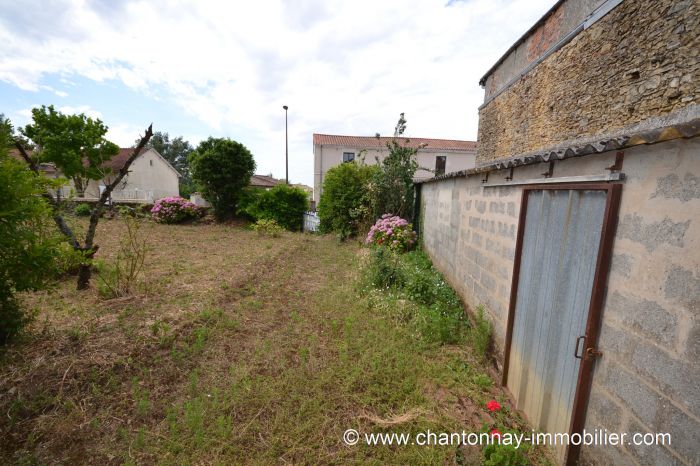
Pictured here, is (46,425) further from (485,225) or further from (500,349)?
(485,225)

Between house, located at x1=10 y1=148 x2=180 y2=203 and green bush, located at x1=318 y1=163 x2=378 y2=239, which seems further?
house, located at x1=10 y1=148 x2=180 y2=203

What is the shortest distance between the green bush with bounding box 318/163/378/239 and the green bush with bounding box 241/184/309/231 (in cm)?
271

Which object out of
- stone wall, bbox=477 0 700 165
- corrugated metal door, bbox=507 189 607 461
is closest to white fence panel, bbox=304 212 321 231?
stone wall, bbox=477 0 700 165

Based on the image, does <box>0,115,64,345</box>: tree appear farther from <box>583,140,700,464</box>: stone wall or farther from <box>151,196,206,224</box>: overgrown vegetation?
<box>151,196,206,224</box>: overgrown vegetation

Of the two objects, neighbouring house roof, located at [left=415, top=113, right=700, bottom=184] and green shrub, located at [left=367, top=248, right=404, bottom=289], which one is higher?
neighbouring house roof, located at [left=415, top=113, right=700, bottom=184]

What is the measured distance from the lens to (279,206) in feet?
51.5

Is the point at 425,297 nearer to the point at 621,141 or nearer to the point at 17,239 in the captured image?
the point at 621,141

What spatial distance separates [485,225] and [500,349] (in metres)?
1.60

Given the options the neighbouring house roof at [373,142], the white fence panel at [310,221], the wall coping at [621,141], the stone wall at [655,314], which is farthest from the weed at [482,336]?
the neighbouring house roof at [373,142]

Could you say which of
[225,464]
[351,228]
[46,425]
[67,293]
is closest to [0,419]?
[46,425]

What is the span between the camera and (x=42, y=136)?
236 inches

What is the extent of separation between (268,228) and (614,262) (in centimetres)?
1319

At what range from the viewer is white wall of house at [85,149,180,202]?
952 inches

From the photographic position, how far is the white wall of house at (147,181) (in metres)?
24.2
